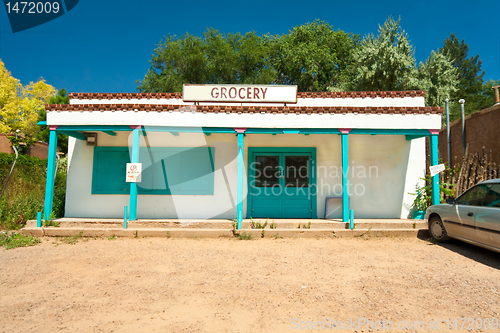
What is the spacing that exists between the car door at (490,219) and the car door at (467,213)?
10 centimetres

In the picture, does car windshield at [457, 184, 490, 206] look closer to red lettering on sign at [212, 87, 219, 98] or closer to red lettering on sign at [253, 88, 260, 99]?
red lettering on sign at [253, 88, 260, 99]

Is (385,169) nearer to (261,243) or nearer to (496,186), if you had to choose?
(496,186)

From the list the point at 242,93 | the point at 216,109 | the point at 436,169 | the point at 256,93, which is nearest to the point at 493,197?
the point at 436,169

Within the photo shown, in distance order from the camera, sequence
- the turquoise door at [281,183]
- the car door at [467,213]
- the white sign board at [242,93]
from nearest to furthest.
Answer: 1. the car door at [467,213]
2. the white sign board at [242,93]
3. the turquoise door at [281,183]

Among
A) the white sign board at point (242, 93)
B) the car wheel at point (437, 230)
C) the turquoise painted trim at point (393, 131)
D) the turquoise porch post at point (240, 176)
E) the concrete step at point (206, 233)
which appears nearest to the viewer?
the car wheel at point (437, 230)

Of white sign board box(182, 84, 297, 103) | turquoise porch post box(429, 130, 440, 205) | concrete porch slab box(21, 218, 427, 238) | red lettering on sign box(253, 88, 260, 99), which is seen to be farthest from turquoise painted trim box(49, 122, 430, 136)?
concrete porch slab box(21, 218, 427, 238)

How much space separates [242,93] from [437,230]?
634 cm

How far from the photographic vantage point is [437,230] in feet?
23.3

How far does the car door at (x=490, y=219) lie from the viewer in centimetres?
527

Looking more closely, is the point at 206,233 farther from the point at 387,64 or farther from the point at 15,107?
the point at 15,107

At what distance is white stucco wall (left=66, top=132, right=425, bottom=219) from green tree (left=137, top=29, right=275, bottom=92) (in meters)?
18.0

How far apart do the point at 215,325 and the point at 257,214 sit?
6.25m

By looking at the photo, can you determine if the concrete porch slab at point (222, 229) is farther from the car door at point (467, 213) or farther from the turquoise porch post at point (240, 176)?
the car door at point (467, 213)

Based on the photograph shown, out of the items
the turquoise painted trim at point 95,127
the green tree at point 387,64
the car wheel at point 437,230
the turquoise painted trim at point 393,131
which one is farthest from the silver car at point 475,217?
the green tree at point 387,64
